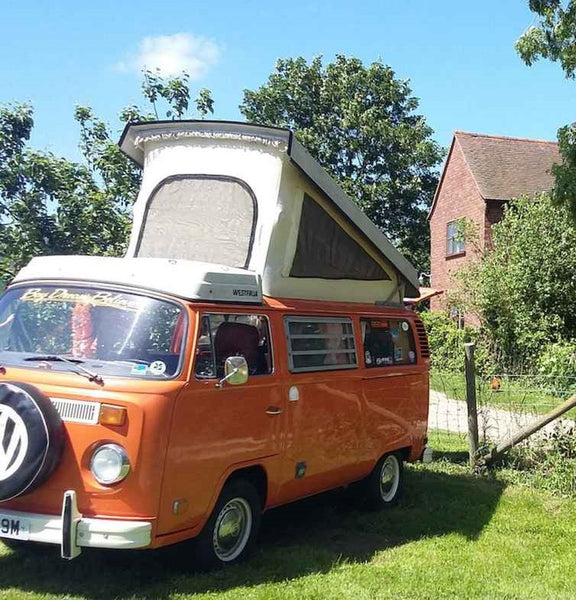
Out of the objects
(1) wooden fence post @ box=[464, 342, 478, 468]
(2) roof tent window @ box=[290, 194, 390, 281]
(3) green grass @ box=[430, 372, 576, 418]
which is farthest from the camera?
(3) green grass @ box=[430, 372, 576, 418]

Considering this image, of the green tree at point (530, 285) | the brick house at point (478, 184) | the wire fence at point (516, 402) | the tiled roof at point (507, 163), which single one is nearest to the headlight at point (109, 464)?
the wire fence at point (516, 402)

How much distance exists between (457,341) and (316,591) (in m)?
17.6

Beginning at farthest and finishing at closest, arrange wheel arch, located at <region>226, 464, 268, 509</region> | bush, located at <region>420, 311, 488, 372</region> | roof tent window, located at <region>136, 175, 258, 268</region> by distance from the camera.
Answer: bush, located at <region>420, 311, 488, 372</region>, roof tent window, located at <region>136, 175, 258, 268</region>, wheel arch, located at <region>226, 464, 268, 509</region>

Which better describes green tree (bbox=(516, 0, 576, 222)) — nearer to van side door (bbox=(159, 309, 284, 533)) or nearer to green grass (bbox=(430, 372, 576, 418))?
green grass (bbox=(430, 372, 576, 418))

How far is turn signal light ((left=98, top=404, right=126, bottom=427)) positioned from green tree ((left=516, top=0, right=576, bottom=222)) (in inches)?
305

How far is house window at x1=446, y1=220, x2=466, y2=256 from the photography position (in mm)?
26281

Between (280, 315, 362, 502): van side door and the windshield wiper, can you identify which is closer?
the windshield wiper

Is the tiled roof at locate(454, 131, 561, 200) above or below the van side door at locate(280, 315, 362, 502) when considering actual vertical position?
above

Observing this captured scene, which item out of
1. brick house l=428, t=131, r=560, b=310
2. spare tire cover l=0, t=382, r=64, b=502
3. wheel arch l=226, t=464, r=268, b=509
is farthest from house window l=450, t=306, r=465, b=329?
spare tire cover l=0, t=382, r=64, b=502

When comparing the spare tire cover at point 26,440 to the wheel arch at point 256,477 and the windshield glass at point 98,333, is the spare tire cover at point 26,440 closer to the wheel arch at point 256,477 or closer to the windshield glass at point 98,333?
the windshield glass at point 98,333

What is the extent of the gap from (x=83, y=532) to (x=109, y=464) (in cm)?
43

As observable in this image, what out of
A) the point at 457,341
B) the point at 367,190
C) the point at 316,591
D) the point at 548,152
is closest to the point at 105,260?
the point at 316,591

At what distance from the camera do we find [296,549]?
6.02 meters

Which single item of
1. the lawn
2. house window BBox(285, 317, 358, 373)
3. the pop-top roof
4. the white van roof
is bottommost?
the lawn
